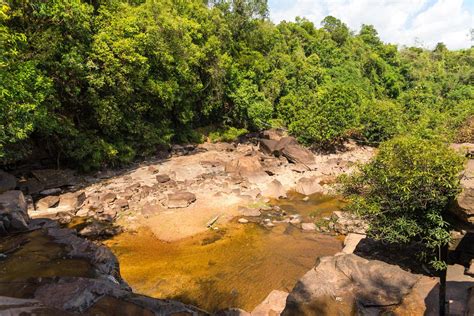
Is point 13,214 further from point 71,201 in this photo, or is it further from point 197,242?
point 197,242

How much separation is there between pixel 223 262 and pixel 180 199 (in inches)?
265

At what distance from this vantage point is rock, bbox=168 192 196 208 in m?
18.9

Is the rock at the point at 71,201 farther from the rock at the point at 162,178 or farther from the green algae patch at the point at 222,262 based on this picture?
the rock at the point at 162,178

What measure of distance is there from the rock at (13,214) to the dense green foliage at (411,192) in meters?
13.6

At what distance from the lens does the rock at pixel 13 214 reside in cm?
1242

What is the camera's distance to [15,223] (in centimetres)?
1247

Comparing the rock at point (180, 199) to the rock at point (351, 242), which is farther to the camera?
the rock at point (180, 199)

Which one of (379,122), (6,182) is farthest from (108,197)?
(379,122)

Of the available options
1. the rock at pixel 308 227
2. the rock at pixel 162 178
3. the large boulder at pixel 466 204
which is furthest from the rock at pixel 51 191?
the large boulder at pixel 466 204

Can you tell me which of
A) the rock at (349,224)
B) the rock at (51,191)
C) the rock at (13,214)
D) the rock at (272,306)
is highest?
the rock at (13,214)

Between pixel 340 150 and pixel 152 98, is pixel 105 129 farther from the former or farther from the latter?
pixel 340 150

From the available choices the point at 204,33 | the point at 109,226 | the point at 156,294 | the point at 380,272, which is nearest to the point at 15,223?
the point at 109,226

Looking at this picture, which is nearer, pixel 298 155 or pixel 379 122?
pixel 298 155

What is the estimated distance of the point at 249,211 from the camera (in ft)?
61.0
